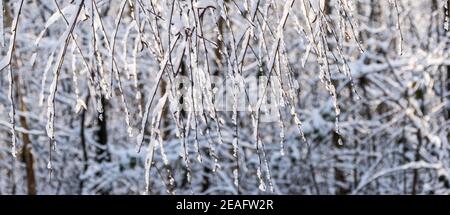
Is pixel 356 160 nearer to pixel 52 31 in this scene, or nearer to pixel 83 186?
pixel 83 186

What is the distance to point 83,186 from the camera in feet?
19.1

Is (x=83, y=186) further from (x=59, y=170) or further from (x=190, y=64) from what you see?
(x=190, y=64)

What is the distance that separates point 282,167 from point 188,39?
543 cm

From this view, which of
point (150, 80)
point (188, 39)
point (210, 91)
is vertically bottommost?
point (210, 91)

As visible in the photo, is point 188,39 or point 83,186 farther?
point 83,186

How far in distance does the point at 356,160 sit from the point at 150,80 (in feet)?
8.63
